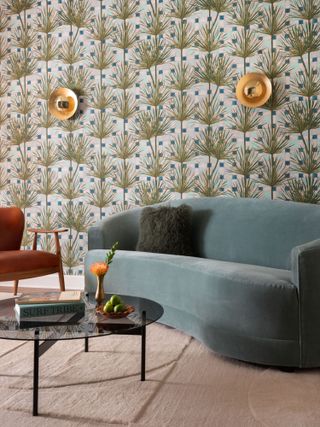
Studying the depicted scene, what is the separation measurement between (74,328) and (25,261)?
184cm

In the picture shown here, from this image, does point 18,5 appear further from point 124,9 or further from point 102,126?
point 102,126

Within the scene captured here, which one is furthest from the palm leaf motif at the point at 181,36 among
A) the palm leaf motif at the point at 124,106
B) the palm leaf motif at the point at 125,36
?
the palm leaf motif at the point at 124,106

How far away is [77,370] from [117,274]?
1075mm

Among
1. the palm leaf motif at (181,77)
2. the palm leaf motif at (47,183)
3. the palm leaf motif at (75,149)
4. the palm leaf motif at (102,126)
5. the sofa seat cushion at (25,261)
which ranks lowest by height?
the sofa seat cushion at (25,261)

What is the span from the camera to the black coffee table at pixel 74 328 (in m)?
1.92

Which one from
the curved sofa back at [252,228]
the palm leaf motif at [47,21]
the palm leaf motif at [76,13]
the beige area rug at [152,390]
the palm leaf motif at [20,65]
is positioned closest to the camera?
the beige area rug at [152,390]

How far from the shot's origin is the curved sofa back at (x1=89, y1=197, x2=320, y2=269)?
3258 millimetres

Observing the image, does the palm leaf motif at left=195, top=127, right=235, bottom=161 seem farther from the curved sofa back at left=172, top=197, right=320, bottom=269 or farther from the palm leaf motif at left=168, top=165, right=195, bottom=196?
the curved sofa back at left=172, top=197, right=320, bottom=269

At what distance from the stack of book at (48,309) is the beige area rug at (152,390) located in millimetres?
336

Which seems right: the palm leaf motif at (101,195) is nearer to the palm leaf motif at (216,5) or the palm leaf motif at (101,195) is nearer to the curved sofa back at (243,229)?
the curved sofa back at (243,229)

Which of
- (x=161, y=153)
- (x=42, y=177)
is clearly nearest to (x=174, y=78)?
(x=161, y=153)

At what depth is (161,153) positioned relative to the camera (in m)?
4.47

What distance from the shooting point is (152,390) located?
7.14ft

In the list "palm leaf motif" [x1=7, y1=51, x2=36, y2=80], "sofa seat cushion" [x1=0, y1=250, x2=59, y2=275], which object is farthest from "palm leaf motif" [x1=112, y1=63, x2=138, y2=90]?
"sofa seat cushion" [x1=0, y1=250, x2=59, y2=275]
